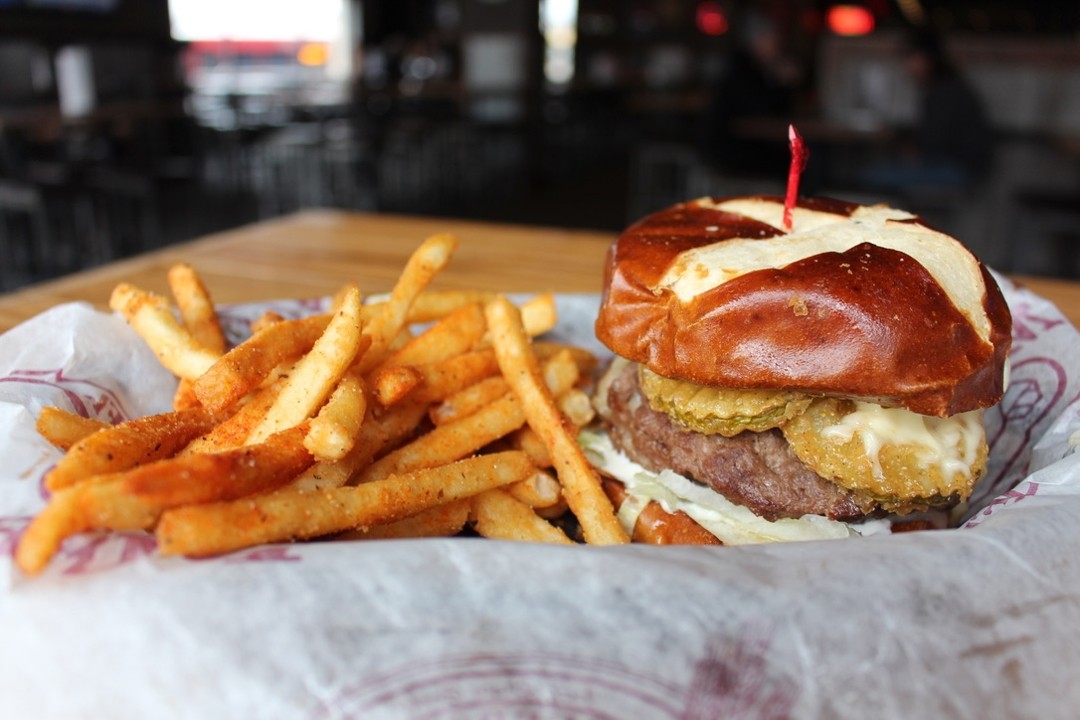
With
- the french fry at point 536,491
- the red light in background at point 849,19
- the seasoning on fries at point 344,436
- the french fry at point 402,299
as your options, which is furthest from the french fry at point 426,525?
the red light in background at point 849,19

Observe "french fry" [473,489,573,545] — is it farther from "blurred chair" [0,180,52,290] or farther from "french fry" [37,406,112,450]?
"blurred chair" [0,180,52,290]

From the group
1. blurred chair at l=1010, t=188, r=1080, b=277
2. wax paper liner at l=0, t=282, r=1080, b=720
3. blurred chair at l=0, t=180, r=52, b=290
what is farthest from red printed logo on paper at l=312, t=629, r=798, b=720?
blurred chair at l=0, t=180, r=52, b=290

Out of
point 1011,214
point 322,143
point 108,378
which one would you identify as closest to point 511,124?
point 322,143

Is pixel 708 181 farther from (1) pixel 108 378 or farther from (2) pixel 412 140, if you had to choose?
(1) pixel 108 378

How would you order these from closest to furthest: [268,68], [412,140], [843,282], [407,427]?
[843,282]
[407,427]
[412,140]
[268,68]

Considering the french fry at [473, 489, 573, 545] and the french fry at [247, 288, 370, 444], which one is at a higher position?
the french fry at [247, 288, 370, 444]

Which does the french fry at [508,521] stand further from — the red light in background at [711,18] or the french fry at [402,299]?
the red light in background at [711,18]

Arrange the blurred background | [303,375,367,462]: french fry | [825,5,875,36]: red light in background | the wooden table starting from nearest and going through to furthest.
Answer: [303,375,367,462]: french fry < the wooden table < the blurred background < [825,5,875,36]: red light in background

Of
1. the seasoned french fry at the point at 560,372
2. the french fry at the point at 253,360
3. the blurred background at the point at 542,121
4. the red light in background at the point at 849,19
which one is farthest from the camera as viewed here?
the red light in background at the point at 849,19
